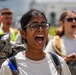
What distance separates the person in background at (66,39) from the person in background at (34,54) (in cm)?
141

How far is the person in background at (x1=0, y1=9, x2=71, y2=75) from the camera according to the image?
316 cm

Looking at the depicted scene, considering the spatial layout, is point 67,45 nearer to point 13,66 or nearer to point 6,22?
point 13,66

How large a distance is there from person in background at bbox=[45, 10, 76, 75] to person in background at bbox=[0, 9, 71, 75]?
55.6 inches

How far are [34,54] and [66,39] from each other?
1.96 m

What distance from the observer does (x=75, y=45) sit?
510 cm

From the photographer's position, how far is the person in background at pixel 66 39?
4.86m

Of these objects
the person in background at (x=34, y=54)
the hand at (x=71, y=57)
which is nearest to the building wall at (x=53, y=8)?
the hand at (x=71, y=57)

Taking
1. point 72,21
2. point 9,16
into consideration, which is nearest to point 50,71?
point 72,21

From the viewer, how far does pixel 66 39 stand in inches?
204

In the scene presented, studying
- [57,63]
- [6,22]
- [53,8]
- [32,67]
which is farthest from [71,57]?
[53,8]

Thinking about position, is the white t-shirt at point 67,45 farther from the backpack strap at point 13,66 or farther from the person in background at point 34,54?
the backpack strap at point 13,66

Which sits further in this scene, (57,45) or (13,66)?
(57,45)

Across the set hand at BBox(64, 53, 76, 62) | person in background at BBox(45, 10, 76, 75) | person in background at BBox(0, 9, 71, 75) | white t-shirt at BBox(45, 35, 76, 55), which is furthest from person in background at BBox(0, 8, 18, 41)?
person in background at BBox(0, 9, 71, 75)

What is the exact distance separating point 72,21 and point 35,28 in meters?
2.02
